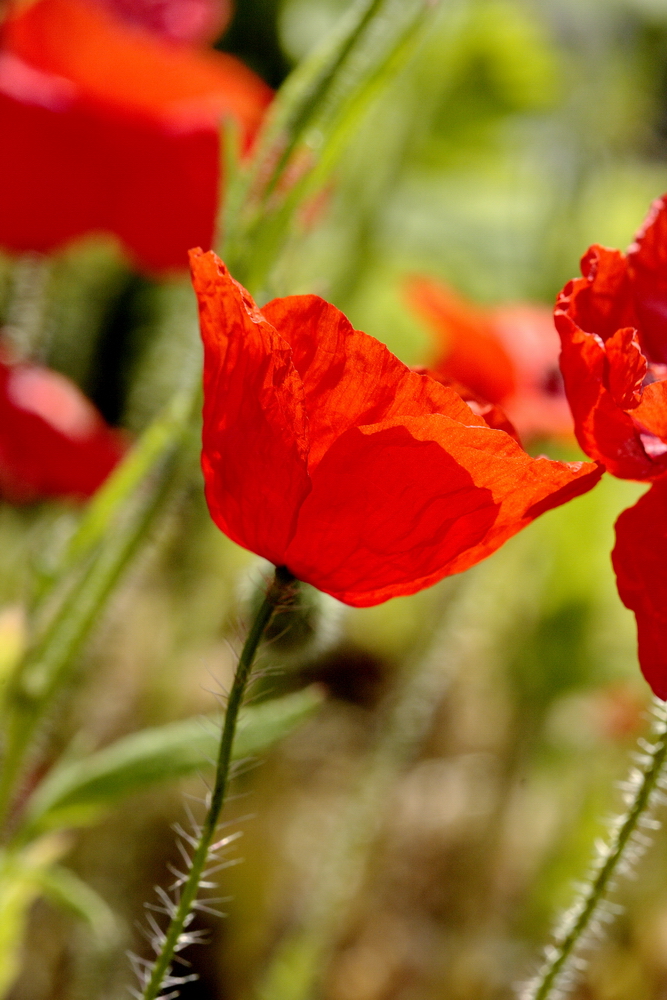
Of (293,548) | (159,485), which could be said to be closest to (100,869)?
(159,485)

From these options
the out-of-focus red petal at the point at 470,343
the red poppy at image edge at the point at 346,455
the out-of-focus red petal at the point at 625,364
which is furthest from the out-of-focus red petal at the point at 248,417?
the out-of-focus red petal at the point at 470,343

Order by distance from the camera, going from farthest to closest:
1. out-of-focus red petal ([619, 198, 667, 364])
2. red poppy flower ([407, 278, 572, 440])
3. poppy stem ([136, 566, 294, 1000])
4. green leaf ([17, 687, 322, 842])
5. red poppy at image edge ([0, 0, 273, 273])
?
red poppy flower ([407, 278, 572, 440]) < red poppy at image edge ([0, 0, 273, 273]) < green leaf ([17, 687, 322, 842]) < out-of-focus red petal ([619, 198, 667, 364]) < poppy stem ([136, 566, 294, 1000])

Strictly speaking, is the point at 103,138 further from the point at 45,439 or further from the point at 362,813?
the point at 362,813

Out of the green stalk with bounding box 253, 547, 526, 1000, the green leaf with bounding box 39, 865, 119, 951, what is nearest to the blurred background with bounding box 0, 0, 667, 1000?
the green stalk with bounding box 253, 547, 526, 1000

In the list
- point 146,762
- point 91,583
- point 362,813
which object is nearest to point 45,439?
point 91,583

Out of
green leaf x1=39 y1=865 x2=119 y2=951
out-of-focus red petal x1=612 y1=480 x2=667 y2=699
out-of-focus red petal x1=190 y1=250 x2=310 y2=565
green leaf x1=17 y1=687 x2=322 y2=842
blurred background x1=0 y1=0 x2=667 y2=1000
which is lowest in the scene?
→ blurred background x1=0 y1=0 x2=667 y2=1000

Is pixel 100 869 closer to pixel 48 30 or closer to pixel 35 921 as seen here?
pixel 35 921

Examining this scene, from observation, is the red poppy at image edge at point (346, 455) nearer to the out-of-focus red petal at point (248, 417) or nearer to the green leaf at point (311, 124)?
the out-of-focus red petal at point (248, 417)

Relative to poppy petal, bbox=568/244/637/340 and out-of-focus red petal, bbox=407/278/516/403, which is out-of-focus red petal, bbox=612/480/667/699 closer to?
poppy petal, bbox=568/244/637/340
